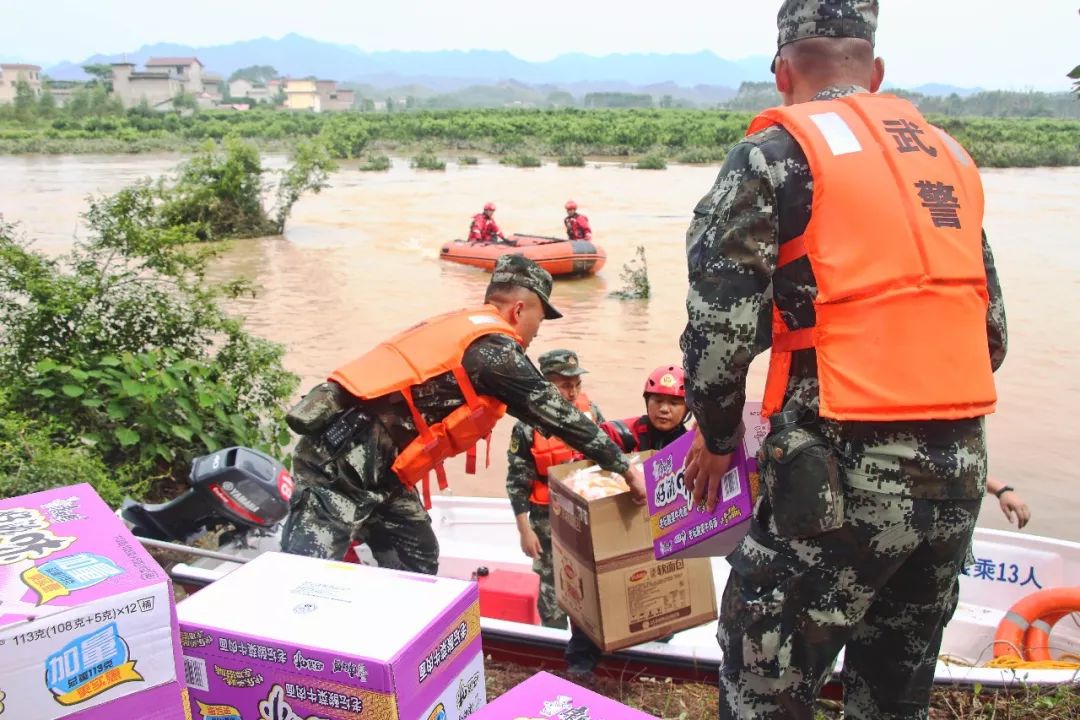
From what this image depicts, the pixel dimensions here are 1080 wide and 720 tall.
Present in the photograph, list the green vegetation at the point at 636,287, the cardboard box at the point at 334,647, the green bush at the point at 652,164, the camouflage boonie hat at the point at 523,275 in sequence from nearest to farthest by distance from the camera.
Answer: the cardboard box at the point at 334,647 → the camouflage boonie hat at the point at 523,275 → the green vegetation at the point at 636,287 → the green bush at the point at 652,164

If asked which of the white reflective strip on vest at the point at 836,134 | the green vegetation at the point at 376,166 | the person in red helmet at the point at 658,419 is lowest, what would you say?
the person in red helmet at the point at 658,419

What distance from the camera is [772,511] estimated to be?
1.80 meters

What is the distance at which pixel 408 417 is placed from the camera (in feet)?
10.0

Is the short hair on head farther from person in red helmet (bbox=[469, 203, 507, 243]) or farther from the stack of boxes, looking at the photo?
person in red helmet (bbox=[469, 203, 507, 243])

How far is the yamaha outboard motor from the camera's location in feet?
12.9

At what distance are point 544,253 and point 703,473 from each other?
1307 cm

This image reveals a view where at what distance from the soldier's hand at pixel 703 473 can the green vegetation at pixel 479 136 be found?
32.8 metres

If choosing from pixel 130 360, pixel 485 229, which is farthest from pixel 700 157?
pixel 130 360

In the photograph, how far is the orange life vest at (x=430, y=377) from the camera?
116 inches

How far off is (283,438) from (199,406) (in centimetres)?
52

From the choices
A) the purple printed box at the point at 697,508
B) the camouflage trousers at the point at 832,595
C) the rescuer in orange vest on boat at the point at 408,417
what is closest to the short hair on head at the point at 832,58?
the purple printed box at the point at 697,508

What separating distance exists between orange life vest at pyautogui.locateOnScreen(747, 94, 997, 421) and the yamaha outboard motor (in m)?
2.73

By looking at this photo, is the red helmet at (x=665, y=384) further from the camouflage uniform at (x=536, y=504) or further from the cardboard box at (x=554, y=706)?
the cardboard box at (x=554, y=706)

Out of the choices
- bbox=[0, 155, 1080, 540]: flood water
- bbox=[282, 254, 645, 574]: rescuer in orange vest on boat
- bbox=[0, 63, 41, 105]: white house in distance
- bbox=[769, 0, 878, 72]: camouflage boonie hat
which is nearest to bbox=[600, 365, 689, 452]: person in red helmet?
bbox=[282, 254, 645, 574]: rescuer in orange vest on boat
